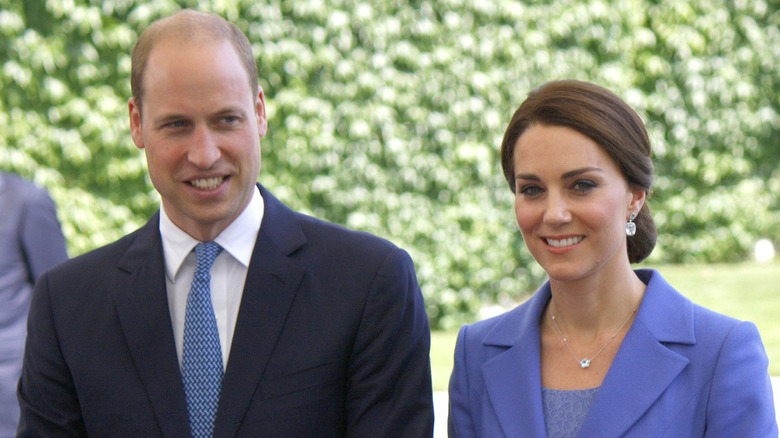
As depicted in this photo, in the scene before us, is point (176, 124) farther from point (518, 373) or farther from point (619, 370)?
point (619, 370)

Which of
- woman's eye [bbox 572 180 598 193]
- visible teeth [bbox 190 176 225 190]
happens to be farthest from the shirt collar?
woman's eye [bbox 572 180 598 193]

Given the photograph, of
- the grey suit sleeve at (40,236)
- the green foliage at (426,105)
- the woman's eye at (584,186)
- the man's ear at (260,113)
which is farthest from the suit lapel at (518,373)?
the green foliage at (426,105)

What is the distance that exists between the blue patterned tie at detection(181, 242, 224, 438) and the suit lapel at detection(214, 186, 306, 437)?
0.04m

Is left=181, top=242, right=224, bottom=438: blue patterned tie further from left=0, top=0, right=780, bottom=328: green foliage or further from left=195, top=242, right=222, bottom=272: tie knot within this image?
left=0, top=0, right=780, bottom=328: green foliage

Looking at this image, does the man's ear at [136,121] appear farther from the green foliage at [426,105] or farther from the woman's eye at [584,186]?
the green foliage at [426,105]

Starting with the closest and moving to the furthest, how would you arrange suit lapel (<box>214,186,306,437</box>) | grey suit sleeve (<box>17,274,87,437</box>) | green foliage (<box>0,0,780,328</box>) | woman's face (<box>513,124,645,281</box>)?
suit lapel (<box>214,186,306,437</box>)
grey suit sleeve (<box>17,274,87,437</box>)
woman's face (<box>513,124,645,281</box>)
green foliage (<box>0,0,780,328</box>)

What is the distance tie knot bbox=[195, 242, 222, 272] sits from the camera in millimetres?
2039

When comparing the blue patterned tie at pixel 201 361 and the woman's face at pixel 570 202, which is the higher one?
the woman's face at pixel 570 202

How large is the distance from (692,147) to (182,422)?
20.6 ft

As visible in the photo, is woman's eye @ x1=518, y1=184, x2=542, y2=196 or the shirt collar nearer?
the shirt collar

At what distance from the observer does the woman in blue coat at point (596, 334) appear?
205cm

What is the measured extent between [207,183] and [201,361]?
0.38 m

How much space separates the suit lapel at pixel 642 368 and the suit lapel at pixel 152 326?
906 millimetres

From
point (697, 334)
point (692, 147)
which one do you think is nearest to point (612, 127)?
point (697, 334)
